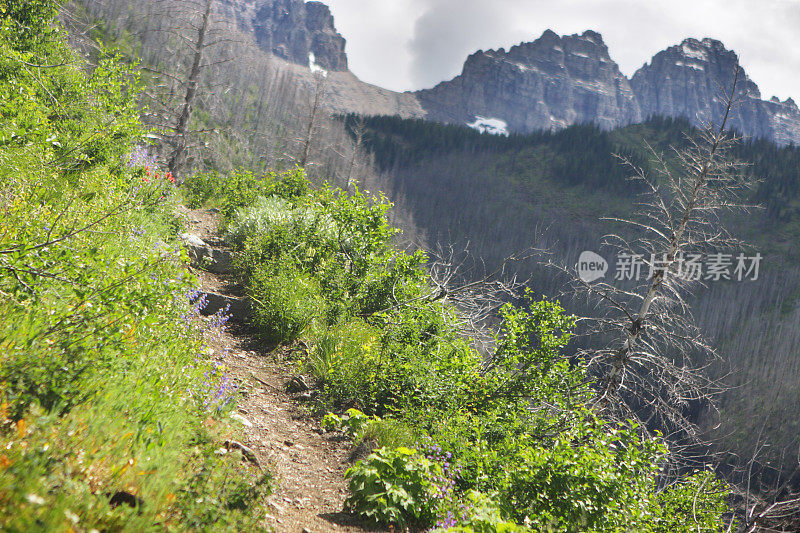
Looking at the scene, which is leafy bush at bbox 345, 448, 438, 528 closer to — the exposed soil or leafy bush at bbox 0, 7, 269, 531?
the exposed soil

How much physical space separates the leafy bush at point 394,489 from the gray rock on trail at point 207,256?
267 inches

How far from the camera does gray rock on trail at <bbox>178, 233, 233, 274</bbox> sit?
9.63 metres

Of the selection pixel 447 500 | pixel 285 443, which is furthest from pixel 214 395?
pixel 447 500

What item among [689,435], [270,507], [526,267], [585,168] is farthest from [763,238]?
[270,507]

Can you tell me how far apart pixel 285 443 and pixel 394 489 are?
178cm

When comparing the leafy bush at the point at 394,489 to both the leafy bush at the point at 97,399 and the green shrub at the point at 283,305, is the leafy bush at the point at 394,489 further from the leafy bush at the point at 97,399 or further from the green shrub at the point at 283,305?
the green shrub at the point at 283,305

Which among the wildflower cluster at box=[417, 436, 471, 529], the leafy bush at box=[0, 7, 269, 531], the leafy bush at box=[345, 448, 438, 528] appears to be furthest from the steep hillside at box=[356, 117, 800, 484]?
the leafy bush at box=[0, 7, 269, 531]

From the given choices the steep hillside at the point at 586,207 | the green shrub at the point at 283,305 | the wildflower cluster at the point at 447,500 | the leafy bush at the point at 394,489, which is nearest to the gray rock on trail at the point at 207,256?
the green shrub at the point at 283,305

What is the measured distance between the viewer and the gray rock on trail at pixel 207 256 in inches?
379

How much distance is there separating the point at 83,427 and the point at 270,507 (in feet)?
5.16

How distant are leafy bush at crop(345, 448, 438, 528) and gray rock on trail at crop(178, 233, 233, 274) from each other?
6.78 metres

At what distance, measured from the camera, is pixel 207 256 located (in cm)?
1003

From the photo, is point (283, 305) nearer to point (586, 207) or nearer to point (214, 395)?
point (214, 395)

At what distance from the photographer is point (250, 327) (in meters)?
8.34
